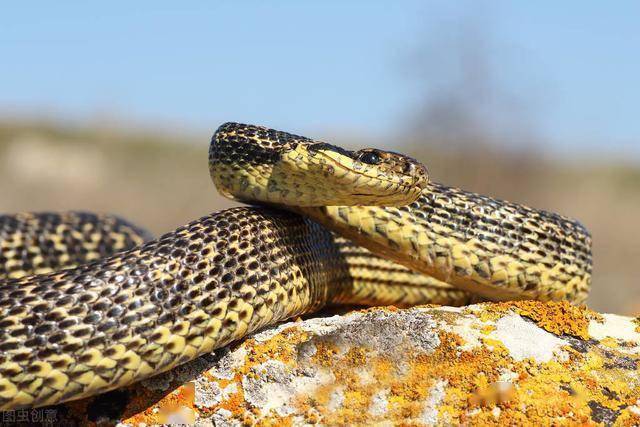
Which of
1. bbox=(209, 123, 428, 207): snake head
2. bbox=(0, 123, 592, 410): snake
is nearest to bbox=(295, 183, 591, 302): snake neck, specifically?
bbox=(0, 123, 592, 410): snake

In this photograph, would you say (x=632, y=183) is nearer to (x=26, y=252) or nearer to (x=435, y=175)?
(x=435, y=175)

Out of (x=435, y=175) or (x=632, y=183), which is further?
(x=632, y=183)

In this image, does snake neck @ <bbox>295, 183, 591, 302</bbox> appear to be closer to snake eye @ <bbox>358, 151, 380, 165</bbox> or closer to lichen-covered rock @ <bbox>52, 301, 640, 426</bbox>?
snake eye @ <bbox>358, 151, 380, 165</bbox>

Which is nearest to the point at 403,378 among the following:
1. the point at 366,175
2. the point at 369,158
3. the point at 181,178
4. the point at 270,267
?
the point at 270,267

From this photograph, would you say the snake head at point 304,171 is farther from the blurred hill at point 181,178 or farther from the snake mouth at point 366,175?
the blurred hill at point 181,178

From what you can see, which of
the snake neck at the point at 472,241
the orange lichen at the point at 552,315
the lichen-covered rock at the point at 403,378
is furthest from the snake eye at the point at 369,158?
the orange lichen at the point at 552,315

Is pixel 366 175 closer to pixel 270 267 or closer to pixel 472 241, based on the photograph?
pixel 270 267

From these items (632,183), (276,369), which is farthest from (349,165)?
(632,183)
